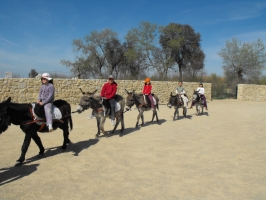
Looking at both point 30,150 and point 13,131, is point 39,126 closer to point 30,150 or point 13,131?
point 30,150

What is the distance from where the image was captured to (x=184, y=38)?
120ft

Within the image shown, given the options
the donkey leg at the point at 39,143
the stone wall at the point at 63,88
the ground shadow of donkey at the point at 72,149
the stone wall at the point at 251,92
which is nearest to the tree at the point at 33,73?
the stone wall at the point at 63,88

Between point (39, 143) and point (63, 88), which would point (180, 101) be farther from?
point (63, 88)

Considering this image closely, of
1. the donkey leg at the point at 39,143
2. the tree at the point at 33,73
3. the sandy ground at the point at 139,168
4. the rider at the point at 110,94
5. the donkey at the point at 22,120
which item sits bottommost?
the sandy ground at the point at 139,168

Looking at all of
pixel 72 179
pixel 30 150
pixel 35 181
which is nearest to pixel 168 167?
pixel 72 179

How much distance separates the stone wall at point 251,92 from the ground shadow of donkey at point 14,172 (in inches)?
1054

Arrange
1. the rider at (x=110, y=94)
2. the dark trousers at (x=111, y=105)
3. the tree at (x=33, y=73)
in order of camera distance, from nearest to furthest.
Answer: the dark trousers at (x=111, y=105) → the rider at (x=110, y=94) → the tree at (x=33, y=73)

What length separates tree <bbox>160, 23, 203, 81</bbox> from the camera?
35.7m

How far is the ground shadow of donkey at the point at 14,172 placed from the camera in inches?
172

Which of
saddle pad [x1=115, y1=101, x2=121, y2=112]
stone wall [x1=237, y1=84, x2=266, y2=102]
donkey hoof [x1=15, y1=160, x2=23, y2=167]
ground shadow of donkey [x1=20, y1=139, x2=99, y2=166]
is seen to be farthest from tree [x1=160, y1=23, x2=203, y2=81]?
donkey hoof [x1=15, y1=160, x2=23, y2=167]

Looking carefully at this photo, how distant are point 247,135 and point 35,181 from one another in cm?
717

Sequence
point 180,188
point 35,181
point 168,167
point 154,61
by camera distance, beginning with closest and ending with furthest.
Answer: point 180,188, point 35,181, point 168,167, point 154,61

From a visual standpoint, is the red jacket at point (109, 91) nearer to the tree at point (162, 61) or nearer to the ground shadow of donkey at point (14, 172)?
the ground shadow of donkey at point (14, 172)

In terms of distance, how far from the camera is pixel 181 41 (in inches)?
1409
